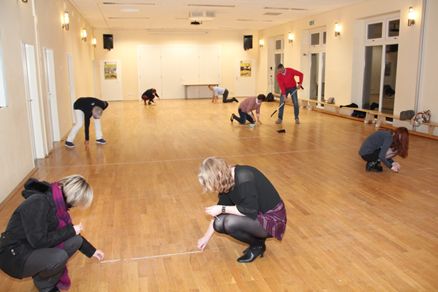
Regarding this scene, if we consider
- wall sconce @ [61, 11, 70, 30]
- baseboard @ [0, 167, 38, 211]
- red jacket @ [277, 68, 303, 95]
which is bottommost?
baseboard @ [0, 167, 38, 211]

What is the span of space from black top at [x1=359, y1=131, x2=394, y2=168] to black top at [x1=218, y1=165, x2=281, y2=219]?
2.74 m

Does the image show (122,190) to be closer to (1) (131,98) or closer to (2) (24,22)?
(2) (24,22)

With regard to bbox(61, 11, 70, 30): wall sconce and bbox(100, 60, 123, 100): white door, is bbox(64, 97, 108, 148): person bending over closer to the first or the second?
bbox(61, 11, 70, 30): wall sconce

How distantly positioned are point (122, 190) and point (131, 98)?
1389cm

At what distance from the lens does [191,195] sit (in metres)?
4.72

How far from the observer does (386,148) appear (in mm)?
5070

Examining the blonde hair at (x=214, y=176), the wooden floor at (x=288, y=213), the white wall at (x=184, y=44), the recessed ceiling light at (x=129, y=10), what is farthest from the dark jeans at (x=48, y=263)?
the white wall at (x=184, y=44)

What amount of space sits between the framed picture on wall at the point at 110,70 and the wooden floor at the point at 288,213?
10758 mm

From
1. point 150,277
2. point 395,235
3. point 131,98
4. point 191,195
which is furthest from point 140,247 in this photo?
point 131,98

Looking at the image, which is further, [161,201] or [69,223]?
[161,201]

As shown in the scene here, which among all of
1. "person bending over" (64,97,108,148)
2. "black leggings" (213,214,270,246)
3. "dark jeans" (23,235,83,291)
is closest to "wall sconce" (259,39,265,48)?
"person bending over" (64,97,108,148)

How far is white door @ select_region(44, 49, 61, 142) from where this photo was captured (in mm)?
7738

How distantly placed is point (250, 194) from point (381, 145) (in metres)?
3.26

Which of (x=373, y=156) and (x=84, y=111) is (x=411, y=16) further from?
(x=84, y=111)
